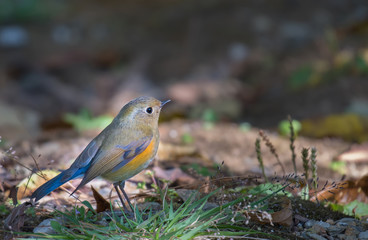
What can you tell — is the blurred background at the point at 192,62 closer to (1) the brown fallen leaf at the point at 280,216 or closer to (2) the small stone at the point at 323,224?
(2) the small stone at the point at 323,224

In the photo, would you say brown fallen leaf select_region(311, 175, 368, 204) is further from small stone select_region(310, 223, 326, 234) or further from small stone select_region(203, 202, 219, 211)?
small stone select_region(203, 202, 219, 211)

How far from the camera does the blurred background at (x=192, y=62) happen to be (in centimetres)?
767

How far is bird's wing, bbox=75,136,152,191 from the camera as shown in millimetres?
3406

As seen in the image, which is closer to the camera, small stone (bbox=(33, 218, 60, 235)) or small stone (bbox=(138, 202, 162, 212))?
small stone (bbox=(33, 218, 60, 235))

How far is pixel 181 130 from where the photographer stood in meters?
6.85

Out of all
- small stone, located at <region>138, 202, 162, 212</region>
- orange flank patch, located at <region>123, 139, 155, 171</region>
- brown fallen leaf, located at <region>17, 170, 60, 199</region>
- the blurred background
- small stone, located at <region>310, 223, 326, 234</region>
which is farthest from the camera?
the blurred background

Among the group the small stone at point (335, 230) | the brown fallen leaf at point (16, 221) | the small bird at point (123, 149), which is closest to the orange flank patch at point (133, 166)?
the small bird at point (123, 149)

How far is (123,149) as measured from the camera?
3.50 m

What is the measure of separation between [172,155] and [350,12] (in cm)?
665

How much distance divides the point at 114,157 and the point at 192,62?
667 cm

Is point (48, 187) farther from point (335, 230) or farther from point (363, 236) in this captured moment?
point (363, 236)

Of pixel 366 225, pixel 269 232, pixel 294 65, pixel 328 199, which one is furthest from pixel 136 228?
pixel 294 65

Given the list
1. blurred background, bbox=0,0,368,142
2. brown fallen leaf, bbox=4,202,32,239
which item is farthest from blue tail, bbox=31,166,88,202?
blurred background, bbox=0,0,368,142

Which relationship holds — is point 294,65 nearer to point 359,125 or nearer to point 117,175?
point 359,125
